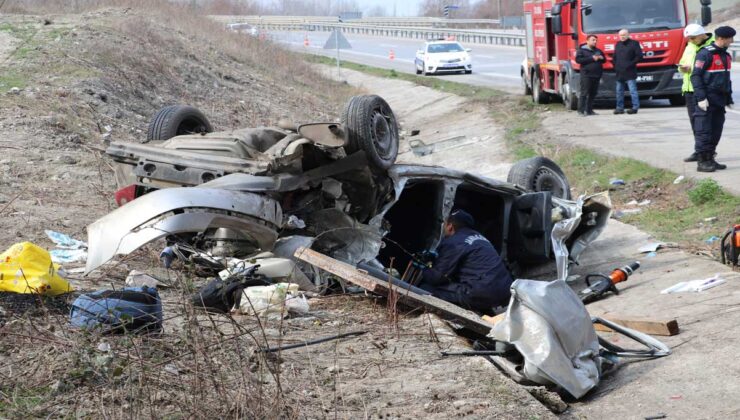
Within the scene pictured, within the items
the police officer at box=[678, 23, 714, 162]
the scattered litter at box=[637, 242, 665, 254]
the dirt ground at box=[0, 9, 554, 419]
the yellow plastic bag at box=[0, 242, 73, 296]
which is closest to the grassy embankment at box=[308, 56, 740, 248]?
the scattered litter at box=[637, 242, 665, 254]

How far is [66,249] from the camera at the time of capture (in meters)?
8.38

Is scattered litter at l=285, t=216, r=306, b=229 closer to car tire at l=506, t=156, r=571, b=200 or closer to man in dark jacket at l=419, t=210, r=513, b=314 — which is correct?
man in dark jacket at l=419, t=210, r=513, b=314

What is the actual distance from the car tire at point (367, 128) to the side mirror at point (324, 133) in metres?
0.07

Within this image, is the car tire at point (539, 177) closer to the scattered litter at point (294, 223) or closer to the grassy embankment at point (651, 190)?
the grassy embankment at point (651, 190)

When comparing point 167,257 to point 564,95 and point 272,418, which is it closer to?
point 272,418

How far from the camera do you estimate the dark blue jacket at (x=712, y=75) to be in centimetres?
1154

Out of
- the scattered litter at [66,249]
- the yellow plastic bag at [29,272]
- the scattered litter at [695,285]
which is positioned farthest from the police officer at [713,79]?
the yellow plastic bag at [29,272]

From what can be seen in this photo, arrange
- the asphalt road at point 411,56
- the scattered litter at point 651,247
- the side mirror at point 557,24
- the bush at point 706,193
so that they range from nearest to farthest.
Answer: the scattered litter at point 651,247, the bush at point 706,193, the side mirror at point 557,24, the asphalt road at point 411,56

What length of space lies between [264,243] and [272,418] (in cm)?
274

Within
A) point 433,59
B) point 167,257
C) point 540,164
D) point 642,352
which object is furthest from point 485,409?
point 433,59

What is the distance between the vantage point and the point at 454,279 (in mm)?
7980

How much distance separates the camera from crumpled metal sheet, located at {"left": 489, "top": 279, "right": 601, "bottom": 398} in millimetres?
5441

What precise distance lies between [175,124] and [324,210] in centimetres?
181

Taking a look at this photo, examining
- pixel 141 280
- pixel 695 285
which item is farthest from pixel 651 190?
pixel 141 280
